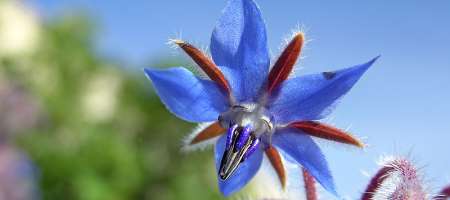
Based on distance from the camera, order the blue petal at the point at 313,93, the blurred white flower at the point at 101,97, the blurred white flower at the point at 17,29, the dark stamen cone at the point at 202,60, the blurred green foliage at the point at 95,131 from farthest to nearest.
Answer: the blurred white flower at the point at 17,29
the blurred white flower at the point at 101,97
the blurred green foliage at the point at 95,131
the dark stamen cone at the point at 202,60
the blue petal at the point at 313,93

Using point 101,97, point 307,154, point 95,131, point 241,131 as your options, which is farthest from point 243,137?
point 101,97

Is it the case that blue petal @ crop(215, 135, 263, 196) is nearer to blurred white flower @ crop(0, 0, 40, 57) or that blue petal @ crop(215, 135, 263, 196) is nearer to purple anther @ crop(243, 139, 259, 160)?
purple anther @ crop(243, 139, 259, 160)

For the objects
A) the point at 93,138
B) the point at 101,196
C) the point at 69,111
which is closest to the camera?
the point at 101,196

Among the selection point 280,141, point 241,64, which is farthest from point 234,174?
point 241,64

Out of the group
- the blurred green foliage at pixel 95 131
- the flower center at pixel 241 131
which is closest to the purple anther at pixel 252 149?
the flower center at pixel 241 131

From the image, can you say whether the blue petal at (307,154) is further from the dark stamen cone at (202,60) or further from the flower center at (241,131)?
the dark stamen cone at (202,60)

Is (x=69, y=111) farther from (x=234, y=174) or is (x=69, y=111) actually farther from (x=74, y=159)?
(x=234, y=174)

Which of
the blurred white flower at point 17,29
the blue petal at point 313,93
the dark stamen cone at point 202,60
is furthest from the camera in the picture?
the blurred white flower at point 17,29
